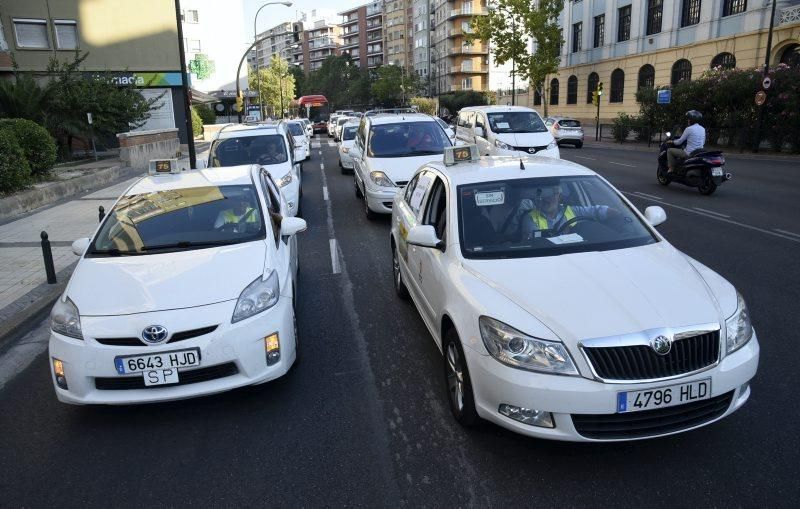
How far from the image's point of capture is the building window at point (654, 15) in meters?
39.8

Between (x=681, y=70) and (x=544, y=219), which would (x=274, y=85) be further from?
(x=544, y=219)

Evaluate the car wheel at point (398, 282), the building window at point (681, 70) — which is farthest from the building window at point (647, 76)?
the car wheel at point (398, 282)

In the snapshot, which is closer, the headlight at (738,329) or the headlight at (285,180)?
the headlight at (738,329)

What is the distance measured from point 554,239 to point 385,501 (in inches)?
84.4

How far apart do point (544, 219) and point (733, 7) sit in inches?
1429

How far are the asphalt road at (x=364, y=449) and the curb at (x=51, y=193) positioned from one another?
350 inches

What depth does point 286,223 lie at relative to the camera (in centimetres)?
555

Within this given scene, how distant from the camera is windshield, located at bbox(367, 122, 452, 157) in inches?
456

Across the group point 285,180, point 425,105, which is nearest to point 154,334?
point 285,180

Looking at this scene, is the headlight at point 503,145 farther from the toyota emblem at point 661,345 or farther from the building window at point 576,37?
the building window at point 576,37

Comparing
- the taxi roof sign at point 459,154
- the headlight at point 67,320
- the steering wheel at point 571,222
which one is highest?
the taxi roof sign at point 459,154

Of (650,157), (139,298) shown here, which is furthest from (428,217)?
(650,157)

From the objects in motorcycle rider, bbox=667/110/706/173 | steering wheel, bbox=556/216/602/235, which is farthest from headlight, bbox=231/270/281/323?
motorcycle rider, bbox=667/110/706/173

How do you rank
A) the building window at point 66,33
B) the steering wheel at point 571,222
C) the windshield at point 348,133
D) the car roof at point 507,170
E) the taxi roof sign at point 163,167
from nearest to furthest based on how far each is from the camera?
1. the steering wheel at point 571,222
2. the car roof at point 507,170
3. the taxi roof sign at point 163,167
4. the windshield at point 348,133
5. the building window at point 66,33
